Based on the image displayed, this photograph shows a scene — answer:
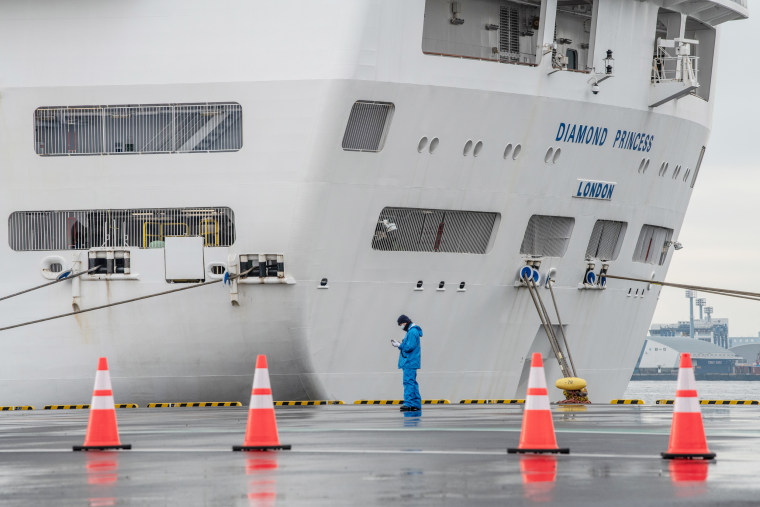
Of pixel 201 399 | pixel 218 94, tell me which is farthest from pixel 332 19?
pixel 201 399

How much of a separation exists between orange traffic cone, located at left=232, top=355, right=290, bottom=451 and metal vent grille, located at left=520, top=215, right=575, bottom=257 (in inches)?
667

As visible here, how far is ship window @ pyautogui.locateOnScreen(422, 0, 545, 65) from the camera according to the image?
26.8 metres

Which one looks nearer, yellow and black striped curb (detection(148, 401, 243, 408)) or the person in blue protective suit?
the person in blue protective suit

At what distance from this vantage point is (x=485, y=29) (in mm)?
27562

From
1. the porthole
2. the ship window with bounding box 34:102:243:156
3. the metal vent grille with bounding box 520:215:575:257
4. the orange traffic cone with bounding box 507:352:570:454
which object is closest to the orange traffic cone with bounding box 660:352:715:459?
the orange traffic cone with bounding box 507:352:570:454

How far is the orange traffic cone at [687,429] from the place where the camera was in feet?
33.3

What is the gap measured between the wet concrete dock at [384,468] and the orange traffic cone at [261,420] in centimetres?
24

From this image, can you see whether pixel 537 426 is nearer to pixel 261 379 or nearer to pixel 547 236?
pixel 261 379

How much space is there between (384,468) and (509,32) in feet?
63.1

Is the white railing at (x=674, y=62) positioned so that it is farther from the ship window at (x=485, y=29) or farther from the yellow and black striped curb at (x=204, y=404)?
the yellow and black striped curb at (x=204, y=404)

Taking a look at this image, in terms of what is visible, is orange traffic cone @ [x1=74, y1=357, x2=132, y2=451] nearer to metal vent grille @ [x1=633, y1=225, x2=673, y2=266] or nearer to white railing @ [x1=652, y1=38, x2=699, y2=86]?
white railing @ [x1=652, y1=38, x2=699, y2=86]

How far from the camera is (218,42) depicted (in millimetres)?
24391

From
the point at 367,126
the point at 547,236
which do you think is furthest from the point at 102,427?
the point at 547,236

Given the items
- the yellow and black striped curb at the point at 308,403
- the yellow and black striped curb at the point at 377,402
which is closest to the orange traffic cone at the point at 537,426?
the yellow and black striped curb at the point at 308,403
